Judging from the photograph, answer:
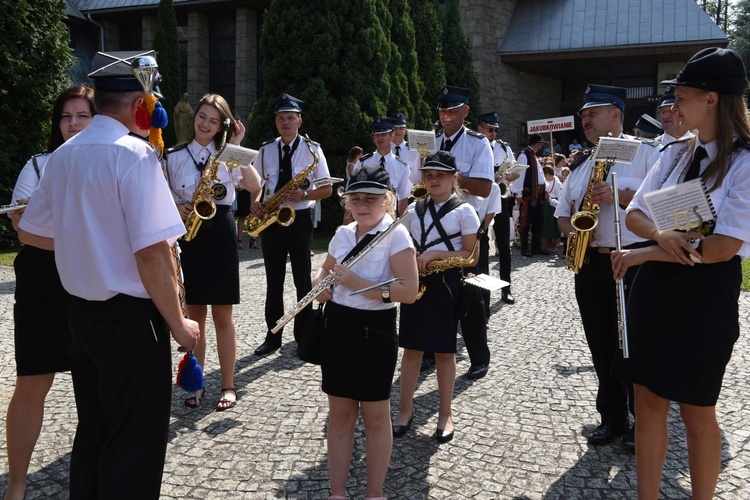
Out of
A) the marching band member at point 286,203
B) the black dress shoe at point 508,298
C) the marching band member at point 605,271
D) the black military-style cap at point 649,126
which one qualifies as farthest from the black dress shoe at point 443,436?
the black dress shoe at point 508,298

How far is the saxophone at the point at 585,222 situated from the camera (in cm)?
437

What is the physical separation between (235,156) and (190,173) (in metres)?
0.39

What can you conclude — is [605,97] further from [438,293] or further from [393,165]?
[393,165]

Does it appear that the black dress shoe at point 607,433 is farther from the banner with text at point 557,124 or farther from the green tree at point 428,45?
the green tree at point 428,45

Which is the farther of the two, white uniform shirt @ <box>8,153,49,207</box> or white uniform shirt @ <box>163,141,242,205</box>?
white uniform shirt @ <box>163,141,242,205</box>

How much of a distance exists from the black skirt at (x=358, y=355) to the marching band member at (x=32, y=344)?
4.41 ft

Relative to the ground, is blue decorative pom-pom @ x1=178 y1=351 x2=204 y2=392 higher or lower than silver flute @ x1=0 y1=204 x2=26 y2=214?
lower

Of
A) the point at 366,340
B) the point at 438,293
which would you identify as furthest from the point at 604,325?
the point at 366,340

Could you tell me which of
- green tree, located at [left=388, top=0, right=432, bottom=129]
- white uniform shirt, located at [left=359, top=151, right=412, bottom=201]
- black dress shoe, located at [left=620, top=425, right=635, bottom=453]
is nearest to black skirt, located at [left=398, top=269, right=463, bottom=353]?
black dress shoe, located at [left=620, top=425, right=635, bottom=453]

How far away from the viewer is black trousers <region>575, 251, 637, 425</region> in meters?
4.50

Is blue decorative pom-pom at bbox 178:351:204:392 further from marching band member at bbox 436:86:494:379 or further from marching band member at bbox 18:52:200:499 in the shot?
marching band member at bbox 436:86:494:379

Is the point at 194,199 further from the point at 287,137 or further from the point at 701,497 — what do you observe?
the point at 701,497

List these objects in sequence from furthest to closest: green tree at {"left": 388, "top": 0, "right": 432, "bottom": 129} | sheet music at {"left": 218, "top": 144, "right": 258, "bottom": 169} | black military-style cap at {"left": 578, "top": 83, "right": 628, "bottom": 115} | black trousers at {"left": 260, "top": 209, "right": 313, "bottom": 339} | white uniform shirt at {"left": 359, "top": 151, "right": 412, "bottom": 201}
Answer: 1. green tree at {"left": 388, "top": 0, "right": 432, "bottom": 129}
2. white uniform shirt at {"left": 359, "top": 151, "right": 412, "bottom": 201}
3. black trousers at {"left": 260, "top": 209, "right": 313, "bottom": 339}
4. sheet music at {"left": 218, "top": 144, "right": 258, "bottom": 169}
5. black military-style cap at {"left": 578, "top": 83, "right": 628, "bottom": 115}

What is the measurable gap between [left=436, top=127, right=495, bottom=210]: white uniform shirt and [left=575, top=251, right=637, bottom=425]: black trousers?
1655mm
